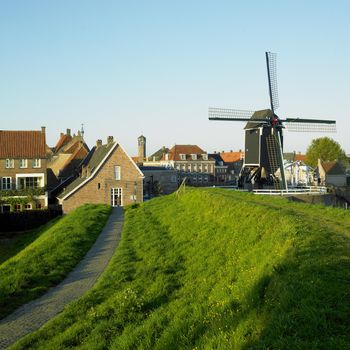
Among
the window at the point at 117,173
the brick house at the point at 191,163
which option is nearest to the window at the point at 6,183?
the window at the point at 117,173

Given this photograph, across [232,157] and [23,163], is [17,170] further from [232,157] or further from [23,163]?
[232,157]

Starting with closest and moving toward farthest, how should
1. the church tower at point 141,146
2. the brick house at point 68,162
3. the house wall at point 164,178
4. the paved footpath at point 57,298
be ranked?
the paved footpath at point 57,298 < the brick house at point 68,162 < the house wall at point 164,178 < the church tower at point 141,146

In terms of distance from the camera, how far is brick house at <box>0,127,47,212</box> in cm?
4584

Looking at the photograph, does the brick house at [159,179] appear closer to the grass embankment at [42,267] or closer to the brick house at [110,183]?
the brick house at [110,183]

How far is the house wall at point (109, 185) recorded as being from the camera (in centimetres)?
4403

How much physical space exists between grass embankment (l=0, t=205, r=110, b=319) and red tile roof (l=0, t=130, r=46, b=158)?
26.8 meters

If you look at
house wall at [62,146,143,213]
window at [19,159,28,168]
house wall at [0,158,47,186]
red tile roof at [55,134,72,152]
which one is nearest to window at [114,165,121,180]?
house wall at [62,146,143,213]

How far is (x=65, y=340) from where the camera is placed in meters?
9.57

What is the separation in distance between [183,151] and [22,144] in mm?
55116

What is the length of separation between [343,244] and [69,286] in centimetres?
859

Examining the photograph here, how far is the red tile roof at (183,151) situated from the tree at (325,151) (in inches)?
1091

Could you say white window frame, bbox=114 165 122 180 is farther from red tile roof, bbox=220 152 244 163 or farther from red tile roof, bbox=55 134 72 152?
red tile roof, bbox=220 152 244 163

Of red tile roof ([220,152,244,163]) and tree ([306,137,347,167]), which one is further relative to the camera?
red tile roof ([220,152,244,163])

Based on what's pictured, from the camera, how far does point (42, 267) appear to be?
15.8 m
